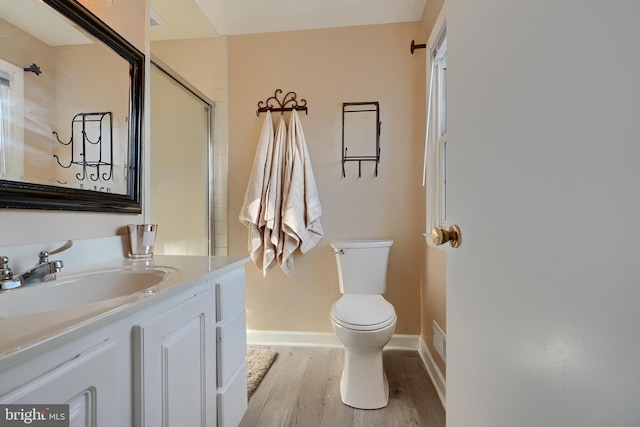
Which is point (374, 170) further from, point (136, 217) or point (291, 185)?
point (136, 217)

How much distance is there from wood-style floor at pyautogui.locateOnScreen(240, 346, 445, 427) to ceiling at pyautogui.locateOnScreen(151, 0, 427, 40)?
2.35 m

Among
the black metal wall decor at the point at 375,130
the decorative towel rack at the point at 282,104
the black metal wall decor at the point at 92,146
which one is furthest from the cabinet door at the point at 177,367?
the decorative towel rack at the point at 282,104

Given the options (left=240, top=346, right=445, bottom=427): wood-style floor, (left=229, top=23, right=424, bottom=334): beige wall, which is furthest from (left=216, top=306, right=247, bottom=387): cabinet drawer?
(left=229, top=23, right=424, bottom=334): beige wall

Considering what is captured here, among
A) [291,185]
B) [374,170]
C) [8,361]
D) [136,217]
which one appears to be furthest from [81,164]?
[374,170]

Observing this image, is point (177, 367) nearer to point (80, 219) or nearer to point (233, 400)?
point (233, 400)

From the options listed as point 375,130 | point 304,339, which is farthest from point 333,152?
point 304,339

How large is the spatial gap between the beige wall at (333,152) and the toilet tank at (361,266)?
0.56 ft

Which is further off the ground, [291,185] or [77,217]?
[291,185]

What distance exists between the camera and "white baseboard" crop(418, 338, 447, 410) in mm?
1452

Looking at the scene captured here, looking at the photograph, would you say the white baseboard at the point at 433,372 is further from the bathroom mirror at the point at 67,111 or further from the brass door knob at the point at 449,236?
the bathroom mirror at the point at 67,111

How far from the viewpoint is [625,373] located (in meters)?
0.28

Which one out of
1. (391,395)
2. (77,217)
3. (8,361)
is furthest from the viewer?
(391,395)

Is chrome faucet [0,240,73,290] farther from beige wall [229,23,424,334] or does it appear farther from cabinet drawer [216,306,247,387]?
beige wall [229,23,424,334]

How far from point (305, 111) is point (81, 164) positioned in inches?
56.2
